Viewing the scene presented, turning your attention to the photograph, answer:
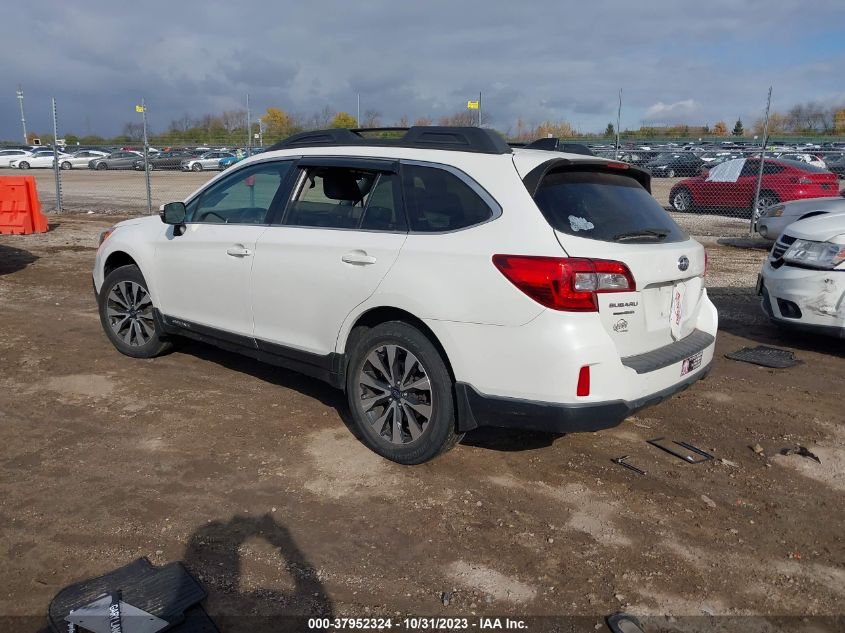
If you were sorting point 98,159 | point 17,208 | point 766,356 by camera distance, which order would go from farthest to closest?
point 98,159 → point 17,208 → point 766,356

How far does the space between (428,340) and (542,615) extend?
158 centimetres

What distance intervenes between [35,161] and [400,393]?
1805 inches

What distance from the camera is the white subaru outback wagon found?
3.65 metres

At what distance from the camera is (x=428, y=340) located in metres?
4.04

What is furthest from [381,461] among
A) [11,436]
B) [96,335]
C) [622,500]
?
[96,335]

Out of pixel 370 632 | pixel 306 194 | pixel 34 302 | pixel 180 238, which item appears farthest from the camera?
pixel 34 302

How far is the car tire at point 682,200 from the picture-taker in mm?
19047

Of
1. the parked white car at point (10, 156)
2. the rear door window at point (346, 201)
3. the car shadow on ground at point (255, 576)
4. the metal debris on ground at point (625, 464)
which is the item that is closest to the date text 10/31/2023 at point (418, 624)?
the car shadow on ground at point (255, 576)

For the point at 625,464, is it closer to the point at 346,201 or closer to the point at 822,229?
the point at 346,201

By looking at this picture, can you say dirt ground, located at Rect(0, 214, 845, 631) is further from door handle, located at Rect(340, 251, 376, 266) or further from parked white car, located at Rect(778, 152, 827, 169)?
parked white car, located at Rect(778, 152, 827, 169)

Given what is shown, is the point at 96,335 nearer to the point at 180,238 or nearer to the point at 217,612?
the point at 180,238

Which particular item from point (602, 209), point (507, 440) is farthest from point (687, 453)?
point (602, 209)

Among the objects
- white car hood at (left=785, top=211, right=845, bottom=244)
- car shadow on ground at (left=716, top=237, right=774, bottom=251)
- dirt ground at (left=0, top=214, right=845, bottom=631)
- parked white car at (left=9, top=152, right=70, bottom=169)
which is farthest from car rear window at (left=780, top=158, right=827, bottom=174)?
parked white car at (left=9, top=152, right=70, bottom=169)

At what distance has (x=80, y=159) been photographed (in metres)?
43.7
